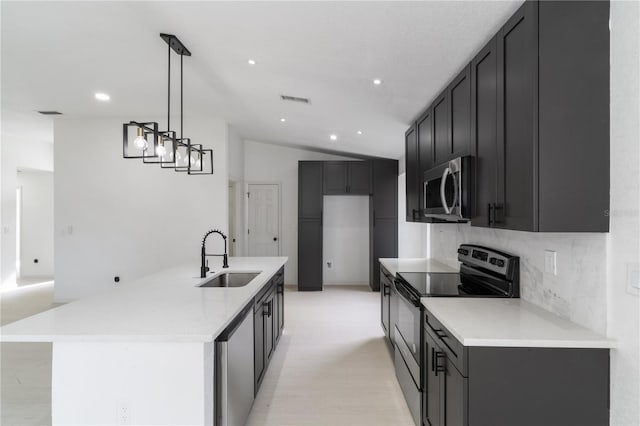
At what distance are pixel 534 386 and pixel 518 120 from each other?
3.86 ft

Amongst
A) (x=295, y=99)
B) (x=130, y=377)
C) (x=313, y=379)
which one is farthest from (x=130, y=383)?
(x=295, y=99)

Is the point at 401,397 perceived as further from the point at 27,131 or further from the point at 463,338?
the point at 27,131

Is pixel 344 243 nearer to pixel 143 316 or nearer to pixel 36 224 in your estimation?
pixel 143 316

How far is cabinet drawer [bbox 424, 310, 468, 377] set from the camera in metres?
1.49

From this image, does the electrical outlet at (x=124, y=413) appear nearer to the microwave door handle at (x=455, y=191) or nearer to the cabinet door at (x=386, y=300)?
the microwave door handle at (x=455, y=191)

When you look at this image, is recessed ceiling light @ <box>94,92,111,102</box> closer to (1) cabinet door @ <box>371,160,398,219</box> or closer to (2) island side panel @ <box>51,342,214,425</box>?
(2) island side panel @ <box>51,342,214,425</box>

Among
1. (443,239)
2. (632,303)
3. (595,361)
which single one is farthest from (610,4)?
(443,239)

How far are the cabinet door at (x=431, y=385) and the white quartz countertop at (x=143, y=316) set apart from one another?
110cm

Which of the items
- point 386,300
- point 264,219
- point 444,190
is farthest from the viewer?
point 264,219

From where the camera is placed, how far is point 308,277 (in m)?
6.35

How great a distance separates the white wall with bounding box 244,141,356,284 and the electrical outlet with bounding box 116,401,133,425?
522 centimetres

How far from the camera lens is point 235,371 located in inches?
74.2

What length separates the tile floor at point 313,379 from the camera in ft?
7.91

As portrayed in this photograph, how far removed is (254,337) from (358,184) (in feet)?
14.3
